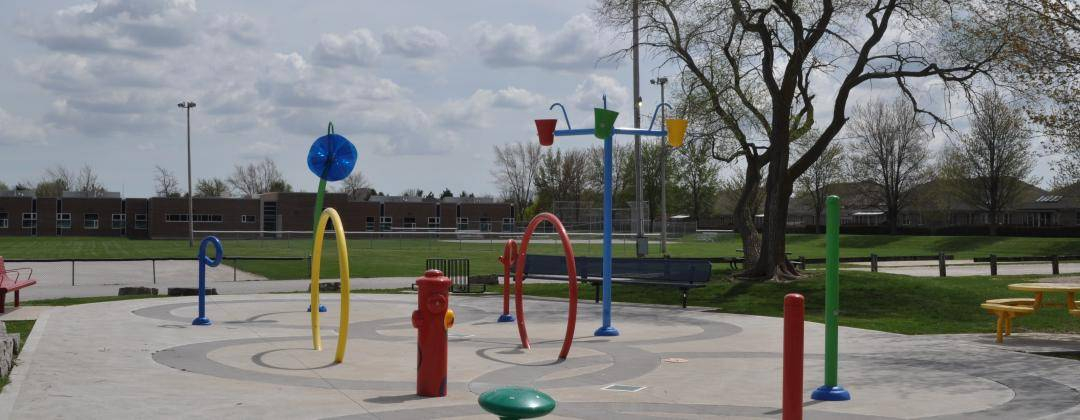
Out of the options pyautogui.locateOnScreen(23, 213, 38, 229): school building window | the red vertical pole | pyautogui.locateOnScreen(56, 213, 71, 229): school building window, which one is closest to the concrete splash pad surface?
the red vertical pole

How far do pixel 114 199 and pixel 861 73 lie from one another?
85.2m

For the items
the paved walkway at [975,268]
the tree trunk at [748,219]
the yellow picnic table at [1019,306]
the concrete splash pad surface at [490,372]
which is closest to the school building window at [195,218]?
the paved walkway at [975,268]

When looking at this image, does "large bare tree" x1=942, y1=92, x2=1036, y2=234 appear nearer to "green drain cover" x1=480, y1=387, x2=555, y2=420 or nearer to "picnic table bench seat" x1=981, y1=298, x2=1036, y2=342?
"picnic table bench seat" x1=981, y1=298, x2=1036, y2=342

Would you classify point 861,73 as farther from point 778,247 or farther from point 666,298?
point 666,298

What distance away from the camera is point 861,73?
2350 centimetres

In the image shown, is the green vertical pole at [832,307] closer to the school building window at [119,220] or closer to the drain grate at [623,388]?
the drain grate at [623,388]

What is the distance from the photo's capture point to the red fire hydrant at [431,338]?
359 inches

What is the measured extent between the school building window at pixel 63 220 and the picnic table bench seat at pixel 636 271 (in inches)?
3269

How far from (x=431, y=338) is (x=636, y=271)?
12.1 metres

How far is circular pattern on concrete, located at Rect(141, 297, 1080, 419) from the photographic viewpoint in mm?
8531

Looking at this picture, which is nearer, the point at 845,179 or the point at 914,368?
the point at 914,368

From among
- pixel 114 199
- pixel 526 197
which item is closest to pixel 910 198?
pixel 526 197

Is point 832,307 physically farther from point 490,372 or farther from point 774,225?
point 774,225

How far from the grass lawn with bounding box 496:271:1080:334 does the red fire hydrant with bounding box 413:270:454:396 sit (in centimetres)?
820
